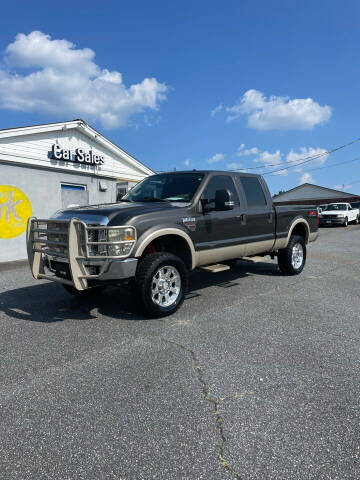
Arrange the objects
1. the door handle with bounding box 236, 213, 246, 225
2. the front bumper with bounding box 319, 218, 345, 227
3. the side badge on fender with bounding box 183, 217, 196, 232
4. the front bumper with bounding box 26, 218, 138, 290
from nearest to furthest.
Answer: the front bumper with bounding box 26, 218, 138, 290, the side badge on fender with bounding box 183, 217, 196, 232, the door handle with bounding box 236, 213, 246, 225, the front bumper with bounding box 319, 218, 345, 227

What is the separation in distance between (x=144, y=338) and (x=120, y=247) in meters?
1.12

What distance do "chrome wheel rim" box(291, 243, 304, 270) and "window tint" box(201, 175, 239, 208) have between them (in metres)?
2.28

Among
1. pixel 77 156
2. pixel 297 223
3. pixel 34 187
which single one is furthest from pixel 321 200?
pixel 297 223

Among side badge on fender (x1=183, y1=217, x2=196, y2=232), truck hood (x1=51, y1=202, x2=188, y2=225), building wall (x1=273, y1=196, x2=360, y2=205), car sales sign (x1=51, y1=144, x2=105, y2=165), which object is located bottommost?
side badge on fender (x1=183, y1=217, x2=196, y2=232)

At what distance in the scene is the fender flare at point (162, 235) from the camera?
4352mm

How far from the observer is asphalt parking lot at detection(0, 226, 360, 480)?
2.08m

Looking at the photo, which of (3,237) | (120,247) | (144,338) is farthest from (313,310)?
(3,237)

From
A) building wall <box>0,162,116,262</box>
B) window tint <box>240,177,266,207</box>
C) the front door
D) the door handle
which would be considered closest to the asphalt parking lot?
the front door

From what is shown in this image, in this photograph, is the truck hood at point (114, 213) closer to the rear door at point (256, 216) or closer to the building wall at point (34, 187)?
the rear door at point (256, 216)

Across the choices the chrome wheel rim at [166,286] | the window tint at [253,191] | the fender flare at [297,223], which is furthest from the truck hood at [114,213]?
the fender flare at [297,223]

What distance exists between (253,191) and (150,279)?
3.04 meters

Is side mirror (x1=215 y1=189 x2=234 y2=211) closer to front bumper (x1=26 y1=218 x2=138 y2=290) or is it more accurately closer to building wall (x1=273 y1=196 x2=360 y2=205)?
front bumper (x1=26 y1=218 x2=138 y2=290)

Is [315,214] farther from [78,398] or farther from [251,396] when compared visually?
[78,398]

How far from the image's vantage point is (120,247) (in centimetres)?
423
